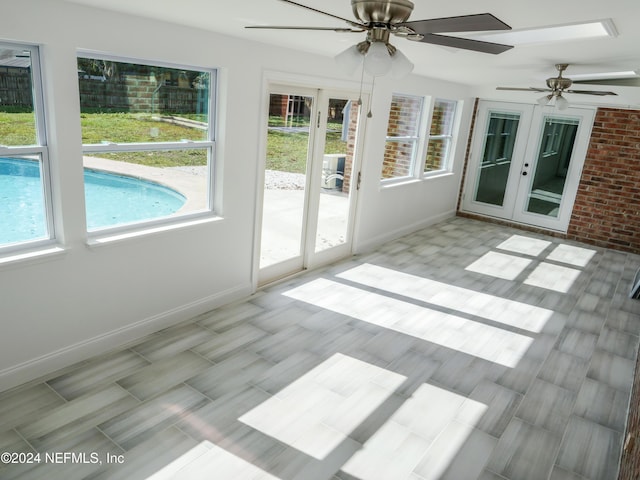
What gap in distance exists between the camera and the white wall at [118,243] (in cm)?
286

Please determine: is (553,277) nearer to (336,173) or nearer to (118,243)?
(336,173)

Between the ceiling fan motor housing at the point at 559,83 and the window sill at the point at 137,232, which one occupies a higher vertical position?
the ceiling fan motor housing at the point at 559,83

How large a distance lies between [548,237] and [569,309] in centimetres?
315

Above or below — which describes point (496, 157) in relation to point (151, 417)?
above

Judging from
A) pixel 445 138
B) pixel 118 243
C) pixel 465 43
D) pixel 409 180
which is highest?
pixel 465 43

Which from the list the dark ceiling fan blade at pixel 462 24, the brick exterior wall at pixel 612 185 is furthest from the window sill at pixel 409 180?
the dark ceiling fan blade at pixel 462 24

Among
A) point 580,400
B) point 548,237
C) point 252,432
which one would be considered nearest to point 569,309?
point 580,400

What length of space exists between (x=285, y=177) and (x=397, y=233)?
2652 millimetres

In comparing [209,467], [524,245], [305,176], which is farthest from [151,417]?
[524,245]

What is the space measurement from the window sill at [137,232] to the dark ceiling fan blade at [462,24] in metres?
2.53

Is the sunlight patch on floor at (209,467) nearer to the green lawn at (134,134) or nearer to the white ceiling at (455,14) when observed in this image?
the green lawn at (134,134)

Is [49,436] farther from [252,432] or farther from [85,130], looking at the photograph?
[85,130]

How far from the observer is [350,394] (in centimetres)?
323

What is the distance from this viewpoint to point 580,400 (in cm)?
338
